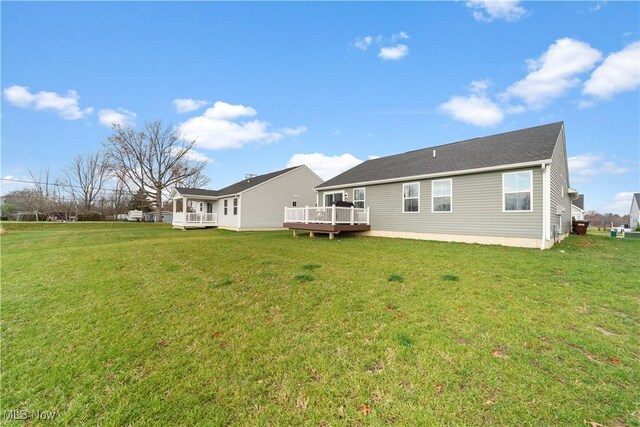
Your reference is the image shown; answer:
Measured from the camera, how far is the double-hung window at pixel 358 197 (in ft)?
48.5

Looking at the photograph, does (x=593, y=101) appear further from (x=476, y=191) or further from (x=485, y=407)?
(x=485, y=407)

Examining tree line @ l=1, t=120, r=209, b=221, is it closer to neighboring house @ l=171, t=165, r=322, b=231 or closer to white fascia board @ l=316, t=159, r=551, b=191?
neighboring house @ l=171, t=165, r=322, b=231

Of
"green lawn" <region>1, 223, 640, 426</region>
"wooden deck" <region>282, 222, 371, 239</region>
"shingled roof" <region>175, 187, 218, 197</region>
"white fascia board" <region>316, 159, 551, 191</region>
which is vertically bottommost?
"green lawn" <region>1, 223, 640, 426</region>

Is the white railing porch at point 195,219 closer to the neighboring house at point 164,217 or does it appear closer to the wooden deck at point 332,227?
the wooden deck at point 332,227

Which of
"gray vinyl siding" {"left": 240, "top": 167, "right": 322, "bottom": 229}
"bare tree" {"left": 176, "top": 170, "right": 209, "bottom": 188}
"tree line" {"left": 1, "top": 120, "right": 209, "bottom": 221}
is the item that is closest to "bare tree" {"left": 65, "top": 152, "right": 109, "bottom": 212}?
"tree line" {"left": 1, "top": 120, "right": 209, "bottom": 221}

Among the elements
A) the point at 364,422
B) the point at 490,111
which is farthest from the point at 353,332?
the point at 490,111

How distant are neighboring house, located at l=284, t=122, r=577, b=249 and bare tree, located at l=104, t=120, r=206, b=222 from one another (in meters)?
25.3

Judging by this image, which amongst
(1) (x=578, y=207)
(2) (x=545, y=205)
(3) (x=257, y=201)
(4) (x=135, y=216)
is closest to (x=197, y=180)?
(4) (x=135, y=216)

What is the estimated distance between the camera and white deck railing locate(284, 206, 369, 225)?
42.8 ft

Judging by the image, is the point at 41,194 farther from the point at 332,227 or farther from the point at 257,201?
the point at 332,227

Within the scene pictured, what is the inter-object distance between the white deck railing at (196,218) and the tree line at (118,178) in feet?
36.7

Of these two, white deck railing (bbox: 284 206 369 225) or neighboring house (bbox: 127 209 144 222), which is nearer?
white deck railing (bbox: 284 206 369 225)

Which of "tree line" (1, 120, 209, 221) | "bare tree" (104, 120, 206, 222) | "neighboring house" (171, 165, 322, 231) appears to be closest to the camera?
"neighboring house" (171, 165, 322, 231)

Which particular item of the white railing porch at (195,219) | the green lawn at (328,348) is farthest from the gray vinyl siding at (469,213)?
the white railing porch at (195,219)
